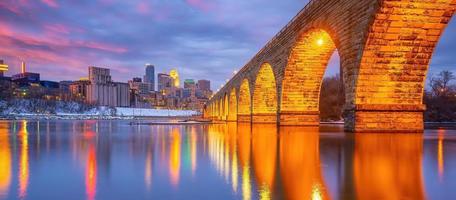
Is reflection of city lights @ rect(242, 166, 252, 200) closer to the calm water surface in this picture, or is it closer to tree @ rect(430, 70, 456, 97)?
the calm water surface

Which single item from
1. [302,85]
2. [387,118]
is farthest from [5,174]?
[302,85]

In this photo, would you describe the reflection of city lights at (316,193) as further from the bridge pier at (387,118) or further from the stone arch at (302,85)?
the stone arch at (302,85)

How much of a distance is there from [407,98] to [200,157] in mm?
11962

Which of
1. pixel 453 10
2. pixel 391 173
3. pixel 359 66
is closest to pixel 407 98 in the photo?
pixel 359 66

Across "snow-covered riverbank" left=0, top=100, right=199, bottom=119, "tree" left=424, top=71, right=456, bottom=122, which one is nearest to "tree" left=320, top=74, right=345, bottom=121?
"tree" left=424, top=71, right=456, bottom=122

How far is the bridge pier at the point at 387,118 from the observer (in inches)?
670

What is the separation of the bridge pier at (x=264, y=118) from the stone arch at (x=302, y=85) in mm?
10191

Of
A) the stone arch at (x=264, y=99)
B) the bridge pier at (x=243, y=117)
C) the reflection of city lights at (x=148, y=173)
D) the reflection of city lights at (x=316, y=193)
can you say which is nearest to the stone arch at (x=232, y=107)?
the bridge pier at (x=243, y=117)

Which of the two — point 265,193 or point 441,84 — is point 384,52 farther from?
point 441,84

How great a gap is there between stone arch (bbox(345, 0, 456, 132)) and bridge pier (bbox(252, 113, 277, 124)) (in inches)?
891

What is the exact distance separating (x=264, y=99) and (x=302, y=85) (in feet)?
40.5

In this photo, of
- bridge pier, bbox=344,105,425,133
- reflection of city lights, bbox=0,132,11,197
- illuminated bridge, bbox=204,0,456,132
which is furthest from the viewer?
bridge pier, bbox=344,105,425,133

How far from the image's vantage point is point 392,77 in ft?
56.4

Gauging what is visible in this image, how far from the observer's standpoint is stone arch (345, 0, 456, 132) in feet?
52.5
